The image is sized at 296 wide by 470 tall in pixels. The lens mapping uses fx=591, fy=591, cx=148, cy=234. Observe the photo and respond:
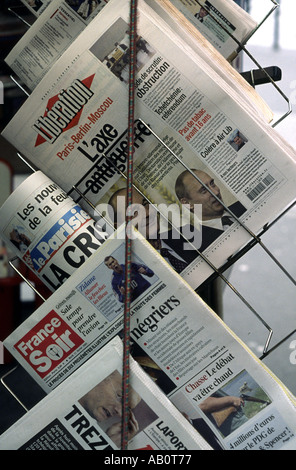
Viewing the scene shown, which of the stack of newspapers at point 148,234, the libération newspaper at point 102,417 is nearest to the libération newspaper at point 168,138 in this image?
the stack of newspapers at point 148,234

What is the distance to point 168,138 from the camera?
0.64 m

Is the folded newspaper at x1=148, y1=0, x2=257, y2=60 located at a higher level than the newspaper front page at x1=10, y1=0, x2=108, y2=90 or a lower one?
lower

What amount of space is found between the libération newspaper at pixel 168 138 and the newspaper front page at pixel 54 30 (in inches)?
1.5

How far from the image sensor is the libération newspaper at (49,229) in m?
0.65

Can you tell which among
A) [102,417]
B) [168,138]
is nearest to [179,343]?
[102,417]

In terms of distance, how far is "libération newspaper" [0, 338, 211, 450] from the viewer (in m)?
0.61

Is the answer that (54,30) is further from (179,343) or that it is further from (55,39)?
(179,343)

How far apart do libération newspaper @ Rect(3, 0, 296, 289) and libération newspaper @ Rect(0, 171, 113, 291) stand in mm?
27

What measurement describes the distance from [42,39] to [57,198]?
193mm

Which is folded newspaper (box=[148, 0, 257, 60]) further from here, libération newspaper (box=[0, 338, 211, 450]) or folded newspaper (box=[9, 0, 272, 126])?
libération newspaper (box=[0, 338, 211, 450])

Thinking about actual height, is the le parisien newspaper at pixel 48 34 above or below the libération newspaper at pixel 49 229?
above

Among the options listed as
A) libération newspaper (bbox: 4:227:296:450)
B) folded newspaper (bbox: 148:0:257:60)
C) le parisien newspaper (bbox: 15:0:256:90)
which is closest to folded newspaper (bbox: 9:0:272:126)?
le parisien newspaper (bbox: 15:0:256:90)

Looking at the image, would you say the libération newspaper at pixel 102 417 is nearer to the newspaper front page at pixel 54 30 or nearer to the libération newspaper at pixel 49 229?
the libération newspaper at pixel 49 229

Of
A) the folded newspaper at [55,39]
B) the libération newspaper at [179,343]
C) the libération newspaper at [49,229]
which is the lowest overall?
the libération newspaper at [179,343]
